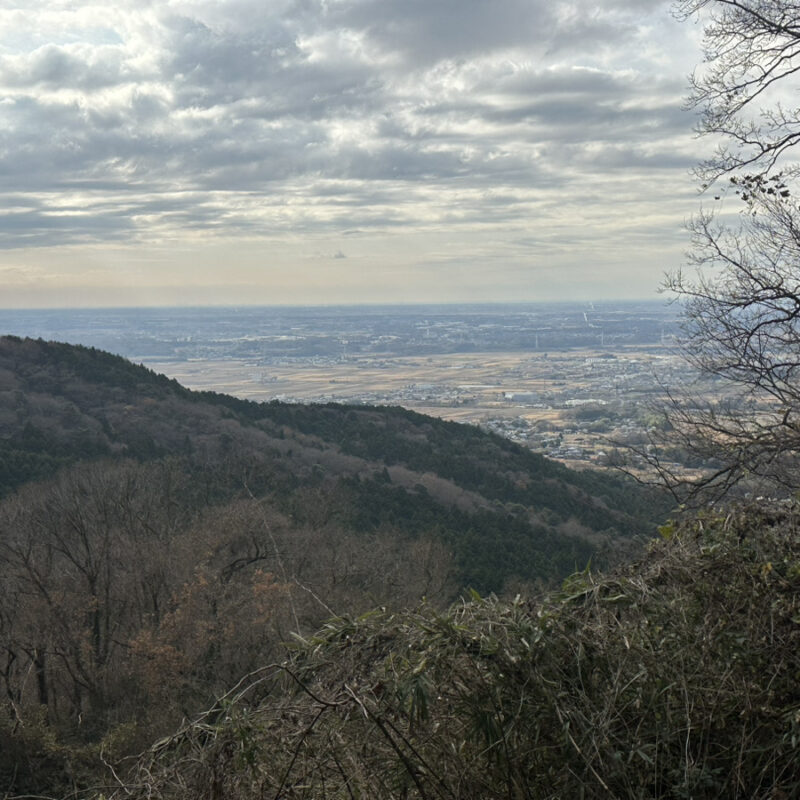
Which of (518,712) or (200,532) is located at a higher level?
(518,712)

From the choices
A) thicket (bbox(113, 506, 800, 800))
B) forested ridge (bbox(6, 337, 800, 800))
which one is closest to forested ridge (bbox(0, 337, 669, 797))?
forested ridge (bbox(6, 337, 800, 800))

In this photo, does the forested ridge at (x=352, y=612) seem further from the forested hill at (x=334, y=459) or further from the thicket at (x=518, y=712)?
the forested hill at (x=334, y=459)

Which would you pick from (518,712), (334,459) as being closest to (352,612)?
(518,712)

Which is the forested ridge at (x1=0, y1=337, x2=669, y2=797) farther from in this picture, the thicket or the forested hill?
the thicket

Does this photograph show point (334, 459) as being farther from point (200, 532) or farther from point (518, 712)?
point (518, 712)

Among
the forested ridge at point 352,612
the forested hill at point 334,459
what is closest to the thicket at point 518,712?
the forested ridge at point 352,612

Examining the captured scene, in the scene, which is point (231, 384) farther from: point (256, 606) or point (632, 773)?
point (632, 773)
